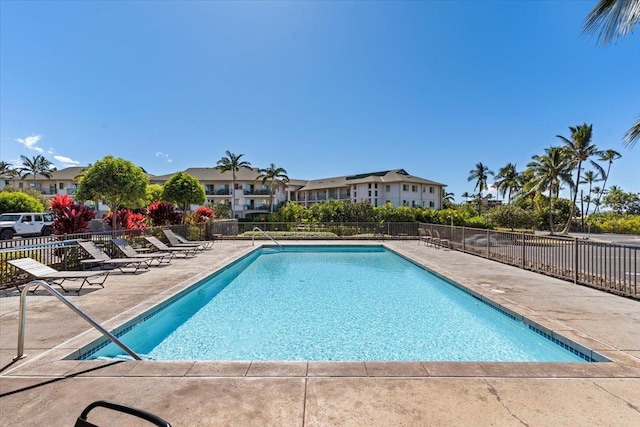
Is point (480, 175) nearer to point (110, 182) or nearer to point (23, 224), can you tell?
point (110, 182)

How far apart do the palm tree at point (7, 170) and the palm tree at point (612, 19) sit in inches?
2892

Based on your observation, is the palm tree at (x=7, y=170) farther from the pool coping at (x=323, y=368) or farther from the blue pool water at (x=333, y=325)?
the pool coping at (x=323, y=368)

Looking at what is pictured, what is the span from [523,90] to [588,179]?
1967 inches

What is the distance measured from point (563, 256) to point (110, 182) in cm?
1541

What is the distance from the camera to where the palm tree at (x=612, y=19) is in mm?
5258

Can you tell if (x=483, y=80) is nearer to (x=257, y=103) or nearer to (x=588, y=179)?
(x=257, y=103)

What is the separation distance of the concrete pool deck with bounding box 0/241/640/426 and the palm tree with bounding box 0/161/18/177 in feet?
224

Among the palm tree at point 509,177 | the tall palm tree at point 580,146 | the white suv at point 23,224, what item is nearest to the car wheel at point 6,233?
the white suv at point 23,224

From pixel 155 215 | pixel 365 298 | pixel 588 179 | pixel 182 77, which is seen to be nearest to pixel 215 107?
pixel 182 77

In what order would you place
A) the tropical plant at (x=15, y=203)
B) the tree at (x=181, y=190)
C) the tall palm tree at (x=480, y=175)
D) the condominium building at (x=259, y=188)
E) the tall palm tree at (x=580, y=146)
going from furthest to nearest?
the tall palm tree at (x=480, y=175), the condominium building at (x=259, y=188), the tall palm tree at (x=580, y=146), the tropical plant at (x=15, y=203), the tree at (x=181, y=190)

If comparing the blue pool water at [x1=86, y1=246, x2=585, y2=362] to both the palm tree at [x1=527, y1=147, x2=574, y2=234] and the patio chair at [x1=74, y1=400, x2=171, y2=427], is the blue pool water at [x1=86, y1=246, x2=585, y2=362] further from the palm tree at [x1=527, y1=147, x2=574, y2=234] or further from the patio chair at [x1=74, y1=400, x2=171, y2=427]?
the palm tree at [x1=527, y1=147, x2=574, y2=234]

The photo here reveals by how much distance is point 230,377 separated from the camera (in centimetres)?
320

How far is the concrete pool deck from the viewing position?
253 centimetres

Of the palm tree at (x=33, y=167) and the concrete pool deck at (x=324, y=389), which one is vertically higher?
the palm tree at (x=33, y=167)
